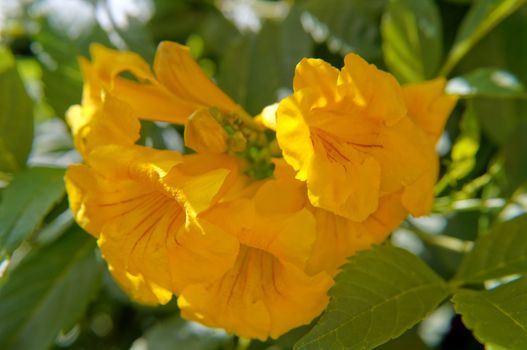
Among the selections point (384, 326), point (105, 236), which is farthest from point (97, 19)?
point (384, 326)

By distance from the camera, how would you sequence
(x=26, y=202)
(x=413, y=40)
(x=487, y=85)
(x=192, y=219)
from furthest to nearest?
(x=413, y=40)
(x=487, y=85)
(x=26, y=202)
(x=192, y=219)

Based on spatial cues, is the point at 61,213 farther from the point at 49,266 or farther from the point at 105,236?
the point at 105,236

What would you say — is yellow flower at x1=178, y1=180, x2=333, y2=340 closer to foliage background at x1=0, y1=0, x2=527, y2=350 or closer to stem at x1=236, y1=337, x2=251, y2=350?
foliage background at x1=0, y1=0, x2=527, y2=350

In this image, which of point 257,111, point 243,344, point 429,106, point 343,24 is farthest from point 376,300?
point 343,24

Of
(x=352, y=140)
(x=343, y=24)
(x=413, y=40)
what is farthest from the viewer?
(x=343, y=24)

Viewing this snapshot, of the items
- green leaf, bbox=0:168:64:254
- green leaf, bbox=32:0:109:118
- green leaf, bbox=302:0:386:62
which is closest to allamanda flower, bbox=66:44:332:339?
green leaf, bbox=0:168:64:254

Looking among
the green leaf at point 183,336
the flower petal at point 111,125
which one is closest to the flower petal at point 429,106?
the flower petal at point 111,125

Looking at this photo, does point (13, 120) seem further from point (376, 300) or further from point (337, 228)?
point (376, 300)

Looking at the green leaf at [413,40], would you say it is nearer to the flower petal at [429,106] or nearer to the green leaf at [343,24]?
the green leaf at [343,24]
